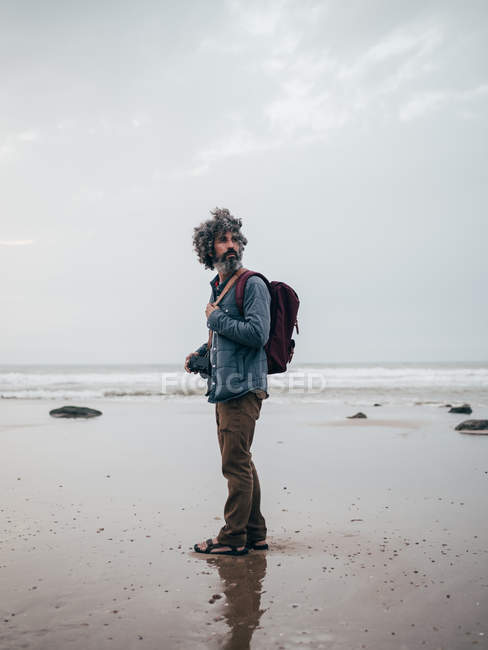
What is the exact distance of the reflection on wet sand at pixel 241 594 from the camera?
219 cm

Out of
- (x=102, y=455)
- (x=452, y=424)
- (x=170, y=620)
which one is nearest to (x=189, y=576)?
(x=170, y=620)

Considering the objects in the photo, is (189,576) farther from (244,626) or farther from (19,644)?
(19,644)

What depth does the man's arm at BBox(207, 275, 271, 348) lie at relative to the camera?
317cm

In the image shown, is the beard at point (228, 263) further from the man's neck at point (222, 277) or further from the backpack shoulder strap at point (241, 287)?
the backpack shoulder strap at point (241, 287)

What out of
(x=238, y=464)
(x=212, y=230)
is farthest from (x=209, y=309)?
(x=238, y=464)

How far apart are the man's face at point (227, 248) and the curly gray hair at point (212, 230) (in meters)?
0.03

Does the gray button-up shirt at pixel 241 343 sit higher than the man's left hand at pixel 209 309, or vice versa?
the man's left hand at pixel 209 309

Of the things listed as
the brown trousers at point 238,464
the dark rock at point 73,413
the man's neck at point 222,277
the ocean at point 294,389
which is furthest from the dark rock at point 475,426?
the dark rock at point 73,413

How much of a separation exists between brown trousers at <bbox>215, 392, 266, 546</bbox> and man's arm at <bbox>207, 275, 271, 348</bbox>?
1.23ft

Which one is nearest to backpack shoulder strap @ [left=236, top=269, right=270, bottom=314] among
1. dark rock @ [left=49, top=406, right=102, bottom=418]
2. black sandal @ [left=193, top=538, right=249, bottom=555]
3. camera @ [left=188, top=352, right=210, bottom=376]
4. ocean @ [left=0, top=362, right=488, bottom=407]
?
camera @ [left=188, top=352, right=210, bottom=376]

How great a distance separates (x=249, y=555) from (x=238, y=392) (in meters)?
1.00

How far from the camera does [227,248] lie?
3.47 meters

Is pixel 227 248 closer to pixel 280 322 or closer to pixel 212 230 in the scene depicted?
pixel 212 230

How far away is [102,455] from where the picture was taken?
658 cm
